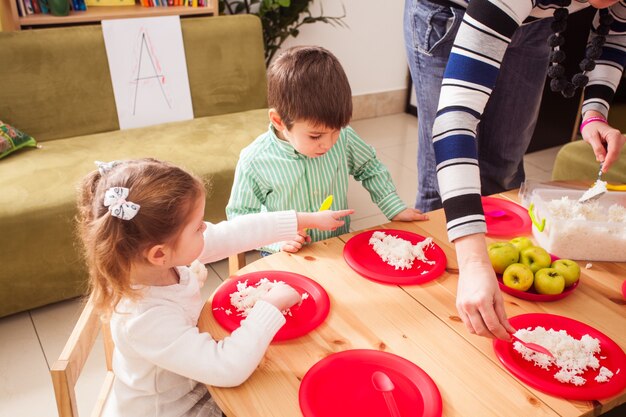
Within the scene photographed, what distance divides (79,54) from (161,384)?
6.83ft

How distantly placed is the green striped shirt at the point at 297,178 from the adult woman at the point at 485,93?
0.67ft

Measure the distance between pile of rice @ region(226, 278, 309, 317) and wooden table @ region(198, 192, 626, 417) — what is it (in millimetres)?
56

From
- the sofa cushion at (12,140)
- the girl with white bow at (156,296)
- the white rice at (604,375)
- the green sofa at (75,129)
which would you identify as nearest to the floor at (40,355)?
the green sofa at (75,129)

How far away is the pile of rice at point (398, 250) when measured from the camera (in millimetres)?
1276

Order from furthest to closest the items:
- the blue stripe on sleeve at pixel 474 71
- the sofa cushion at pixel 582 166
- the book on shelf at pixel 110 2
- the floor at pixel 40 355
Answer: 1. the book on shelf at pixel 110 2
2. the sofa cushion at pixel 582 166
3. the floor at pixel 40 355
4. the blue stripe on sleeve at pixel 474 71

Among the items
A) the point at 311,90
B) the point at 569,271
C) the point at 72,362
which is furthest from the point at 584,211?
the point at 72,362

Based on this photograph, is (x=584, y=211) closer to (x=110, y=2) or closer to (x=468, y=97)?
(x=468, y=97)

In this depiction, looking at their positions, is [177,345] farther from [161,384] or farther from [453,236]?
[453,236]

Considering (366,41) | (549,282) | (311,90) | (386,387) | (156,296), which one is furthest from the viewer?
(366,41)

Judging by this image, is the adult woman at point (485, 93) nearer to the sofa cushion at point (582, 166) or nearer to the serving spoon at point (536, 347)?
the serving spoon at point (536, 347)

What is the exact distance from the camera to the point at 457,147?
3.53ft

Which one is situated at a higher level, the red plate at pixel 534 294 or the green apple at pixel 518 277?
the green apple at pixel 518 277

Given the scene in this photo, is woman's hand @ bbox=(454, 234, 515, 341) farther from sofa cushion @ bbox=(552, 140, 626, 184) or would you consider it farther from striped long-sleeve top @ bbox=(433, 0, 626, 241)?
sofa cushion @ bbox=(552, 140, 626, 184)

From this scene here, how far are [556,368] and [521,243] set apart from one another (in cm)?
38
